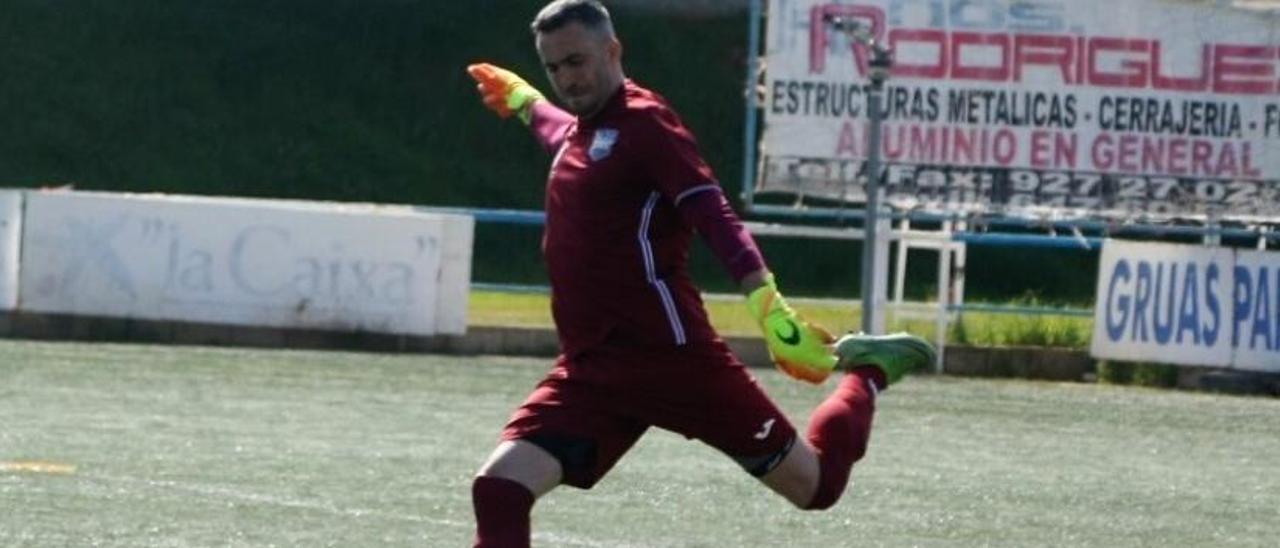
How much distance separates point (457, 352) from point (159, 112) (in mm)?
19738

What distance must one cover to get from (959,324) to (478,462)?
286 inches

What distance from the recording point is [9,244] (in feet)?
60.8

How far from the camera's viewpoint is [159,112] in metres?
37.2

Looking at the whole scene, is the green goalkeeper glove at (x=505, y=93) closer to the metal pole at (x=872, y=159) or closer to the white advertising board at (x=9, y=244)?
the metal pole at (x=872, y=159)

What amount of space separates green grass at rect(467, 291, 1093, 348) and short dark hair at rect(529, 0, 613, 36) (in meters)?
11.7

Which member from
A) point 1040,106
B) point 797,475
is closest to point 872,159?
point 1040,106

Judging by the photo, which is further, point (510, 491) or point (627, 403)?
point (627, 403)

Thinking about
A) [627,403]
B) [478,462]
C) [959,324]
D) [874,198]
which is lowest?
[478,462]

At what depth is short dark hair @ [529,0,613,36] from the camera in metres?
6.79

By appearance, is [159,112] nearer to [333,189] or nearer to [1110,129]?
[333,189]

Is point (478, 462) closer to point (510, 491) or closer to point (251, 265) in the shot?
point (510, 491)

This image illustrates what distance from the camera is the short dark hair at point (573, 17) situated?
267 inches

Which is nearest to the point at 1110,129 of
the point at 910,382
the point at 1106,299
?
the point at 1106,299

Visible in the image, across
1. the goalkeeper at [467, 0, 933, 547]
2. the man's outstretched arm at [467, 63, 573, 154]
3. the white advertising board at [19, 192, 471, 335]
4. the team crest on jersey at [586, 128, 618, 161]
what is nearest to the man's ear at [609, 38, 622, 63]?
the goalkeeper at [467, 0, 933, 547]
